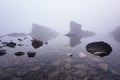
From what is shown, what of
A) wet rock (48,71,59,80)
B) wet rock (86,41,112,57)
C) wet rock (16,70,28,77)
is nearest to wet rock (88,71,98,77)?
wet rock (48,71,59,80)

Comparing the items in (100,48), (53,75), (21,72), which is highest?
(100,48)

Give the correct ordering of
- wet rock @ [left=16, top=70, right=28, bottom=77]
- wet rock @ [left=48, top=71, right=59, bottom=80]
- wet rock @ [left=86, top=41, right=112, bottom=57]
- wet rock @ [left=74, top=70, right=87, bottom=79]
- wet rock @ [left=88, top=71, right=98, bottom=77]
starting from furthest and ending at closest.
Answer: wet rock @ [left=86, top=41, right=112, bottom=57] < wet rock @ [left=16, top=70, right=28, bottom=77] < wet rock @ [left=88, top=71, right=98, bottom=77] < wet rock @ [left=74, top=70, right=87, bottom=79] < wet rock @ [left=48, top=71, right=59, bottom=80]

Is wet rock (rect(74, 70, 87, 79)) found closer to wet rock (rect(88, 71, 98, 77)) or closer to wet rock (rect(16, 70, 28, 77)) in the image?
wet rock (rect(88, 71, 98, 77))

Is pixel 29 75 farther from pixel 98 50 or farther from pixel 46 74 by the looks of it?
pixel 98 50

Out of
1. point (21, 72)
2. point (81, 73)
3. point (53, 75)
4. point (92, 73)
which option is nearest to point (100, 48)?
point (92, 73)

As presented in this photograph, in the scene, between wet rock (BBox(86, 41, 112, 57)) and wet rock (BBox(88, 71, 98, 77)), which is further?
wet rock (BBox(86, 41, 112, 57))

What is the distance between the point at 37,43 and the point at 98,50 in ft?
74.4

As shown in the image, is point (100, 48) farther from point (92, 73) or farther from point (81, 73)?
point (81, 73)

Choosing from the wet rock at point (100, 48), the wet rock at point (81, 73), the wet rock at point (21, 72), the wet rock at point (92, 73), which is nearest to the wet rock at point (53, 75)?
the wet rock at point (81, 73)

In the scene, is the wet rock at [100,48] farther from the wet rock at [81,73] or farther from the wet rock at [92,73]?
the wet rock at [81,73]

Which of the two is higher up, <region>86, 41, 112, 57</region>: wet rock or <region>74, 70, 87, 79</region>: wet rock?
<region>86, 41, 112, 57</region>: wet rock

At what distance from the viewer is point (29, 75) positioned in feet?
45.1

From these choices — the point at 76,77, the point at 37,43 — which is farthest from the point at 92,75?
the point at 37,43

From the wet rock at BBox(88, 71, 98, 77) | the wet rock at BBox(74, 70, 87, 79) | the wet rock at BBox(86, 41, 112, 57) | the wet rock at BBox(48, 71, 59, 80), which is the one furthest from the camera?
the wet rock at BBox(86, 41, 112, 57)
